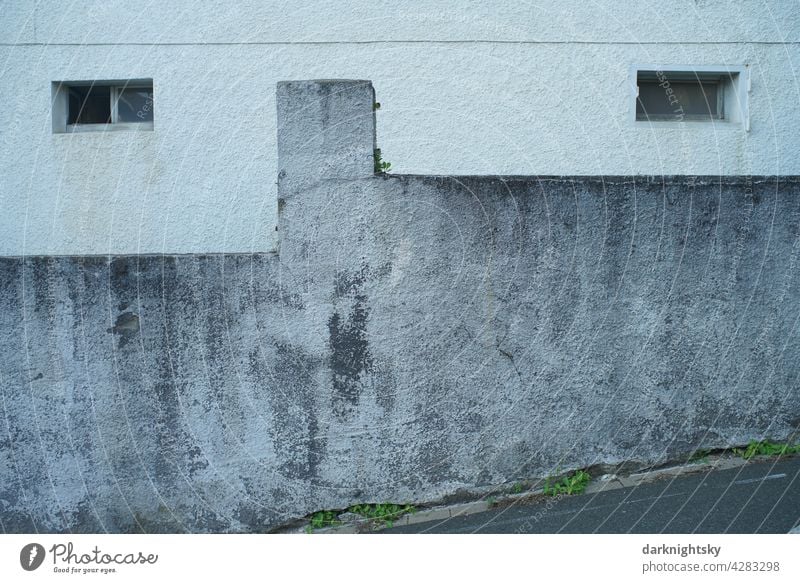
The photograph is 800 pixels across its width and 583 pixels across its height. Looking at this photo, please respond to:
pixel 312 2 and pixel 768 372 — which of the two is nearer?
pixel 768 372

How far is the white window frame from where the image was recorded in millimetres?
4996

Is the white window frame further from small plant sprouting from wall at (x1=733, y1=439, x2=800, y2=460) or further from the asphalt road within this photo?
the asphalt road

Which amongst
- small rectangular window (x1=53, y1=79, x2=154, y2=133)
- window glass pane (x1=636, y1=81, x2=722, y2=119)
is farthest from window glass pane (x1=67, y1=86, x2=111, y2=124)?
window glass pane (x1=636, y1=81, x2=722, y2=119)

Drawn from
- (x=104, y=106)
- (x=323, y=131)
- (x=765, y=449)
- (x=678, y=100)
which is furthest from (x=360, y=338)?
(x=678, y=100)

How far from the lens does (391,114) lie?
4930mm

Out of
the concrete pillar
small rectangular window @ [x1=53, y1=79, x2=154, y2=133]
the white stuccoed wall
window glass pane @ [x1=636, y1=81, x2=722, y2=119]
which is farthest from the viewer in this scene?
window glass pane @ [x1=636, y1=81, x2=722, y2=119]

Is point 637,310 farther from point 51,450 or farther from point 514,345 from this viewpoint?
point 51,450

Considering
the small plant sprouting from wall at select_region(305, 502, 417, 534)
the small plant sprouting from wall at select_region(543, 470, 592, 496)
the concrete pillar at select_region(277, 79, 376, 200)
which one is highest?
the concrete pillar at select_region(277, 79, 376, 200)

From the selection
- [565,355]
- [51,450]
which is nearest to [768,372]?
[565,355]

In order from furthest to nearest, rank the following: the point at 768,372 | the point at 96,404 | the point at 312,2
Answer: the point at 312,2, the point at 768,372, the point at 96,404

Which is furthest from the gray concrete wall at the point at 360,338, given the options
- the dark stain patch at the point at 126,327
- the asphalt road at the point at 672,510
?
the asphalt road at the point at 672,510

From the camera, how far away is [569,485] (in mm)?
3527

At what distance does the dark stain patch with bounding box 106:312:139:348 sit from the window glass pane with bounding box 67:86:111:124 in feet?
8.16

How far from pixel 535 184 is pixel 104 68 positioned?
11.6ft
